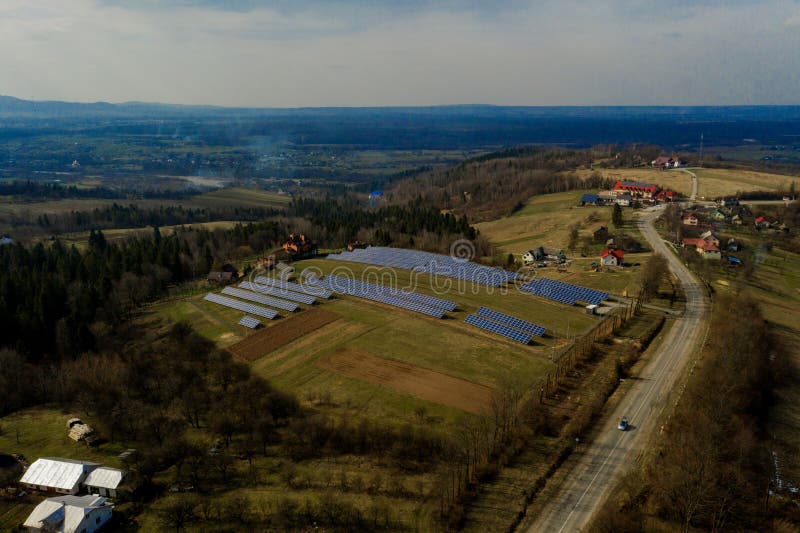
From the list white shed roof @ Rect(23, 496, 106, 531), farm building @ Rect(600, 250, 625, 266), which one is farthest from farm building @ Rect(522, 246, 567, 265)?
white shed roof @ Rect(23, 496, 106, 531)

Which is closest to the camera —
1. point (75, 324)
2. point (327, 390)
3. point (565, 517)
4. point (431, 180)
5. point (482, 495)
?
point (565, 517)

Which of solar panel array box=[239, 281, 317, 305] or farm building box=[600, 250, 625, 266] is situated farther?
farm building box=[600, 250, 625, 266]

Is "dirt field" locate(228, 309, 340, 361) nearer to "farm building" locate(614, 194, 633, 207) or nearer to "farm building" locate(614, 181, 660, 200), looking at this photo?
"farm building" locate(614, 194, 633, 207)

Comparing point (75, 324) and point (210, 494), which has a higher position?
point (75, 324)

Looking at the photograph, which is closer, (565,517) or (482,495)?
(565,517)

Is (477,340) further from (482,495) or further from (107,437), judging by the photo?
(107,437)

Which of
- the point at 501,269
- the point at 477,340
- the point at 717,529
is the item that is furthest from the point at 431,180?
the point at 717,529

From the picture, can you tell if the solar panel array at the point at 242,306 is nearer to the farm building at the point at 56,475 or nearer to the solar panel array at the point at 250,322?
the solar panel array at the point at 250,322

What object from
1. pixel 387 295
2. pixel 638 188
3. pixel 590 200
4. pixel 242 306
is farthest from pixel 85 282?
pixel 638 188
